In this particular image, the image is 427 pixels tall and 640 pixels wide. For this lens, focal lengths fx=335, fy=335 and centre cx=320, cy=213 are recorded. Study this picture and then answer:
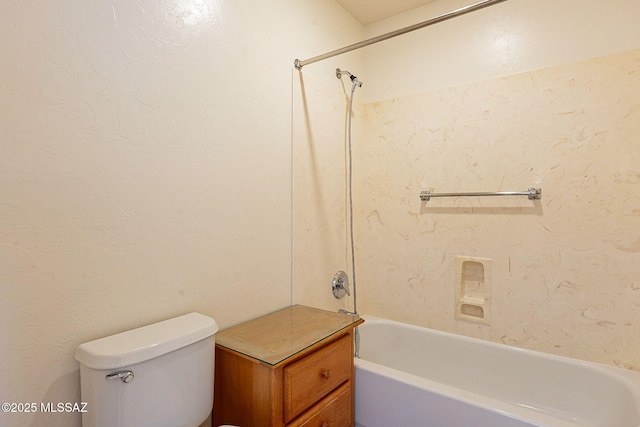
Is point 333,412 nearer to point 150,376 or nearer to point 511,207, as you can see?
point 150,376

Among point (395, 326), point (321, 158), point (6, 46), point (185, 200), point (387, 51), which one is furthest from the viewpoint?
point (387, 51)

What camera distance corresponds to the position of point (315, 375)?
49.6 inches

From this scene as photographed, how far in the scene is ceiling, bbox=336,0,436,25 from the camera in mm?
2098

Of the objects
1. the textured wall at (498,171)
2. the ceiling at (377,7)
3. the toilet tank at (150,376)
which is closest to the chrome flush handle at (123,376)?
the toilet tank at (150,376)

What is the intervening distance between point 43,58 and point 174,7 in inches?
19.2

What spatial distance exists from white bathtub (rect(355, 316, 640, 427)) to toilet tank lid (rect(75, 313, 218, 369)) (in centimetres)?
83

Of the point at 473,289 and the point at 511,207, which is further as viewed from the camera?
the point at 473,289

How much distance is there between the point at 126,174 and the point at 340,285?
1.38 metres

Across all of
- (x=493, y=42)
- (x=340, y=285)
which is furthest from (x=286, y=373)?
(x=493, y=42)

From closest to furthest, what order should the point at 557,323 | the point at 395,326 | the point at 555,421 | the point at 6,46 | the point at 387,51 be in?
the point at 6,46, the point at 555,421, the point at 557,323, the point at 395,326, the point at 387,51

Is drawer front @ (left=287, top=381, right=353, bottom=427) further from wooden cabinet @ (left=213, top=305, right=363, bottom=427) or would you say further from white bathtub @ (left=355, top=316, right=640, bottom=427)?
white bathtub @ (left=355, top=316, right=640, bottom=427)

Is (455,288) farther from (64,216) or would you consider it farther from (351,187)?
(64,216)

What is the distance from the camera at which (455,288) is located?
6.56 ft

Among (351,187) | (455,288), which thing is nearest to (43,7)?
(351,187)
